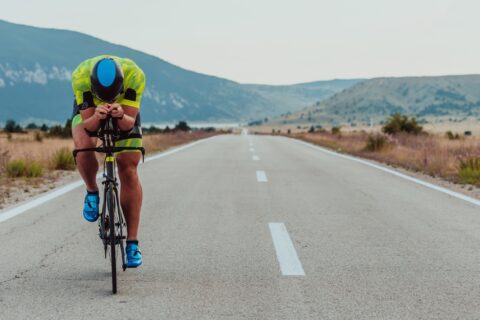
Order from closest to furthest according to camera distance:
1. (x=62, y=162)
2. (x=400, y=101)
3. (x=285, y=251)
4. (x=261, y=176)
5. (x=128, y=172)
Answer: (x=128, y=172)
(x=285, y=251)
(x=261, y=176)
(x=62, y=162)
(x=400, y=101)

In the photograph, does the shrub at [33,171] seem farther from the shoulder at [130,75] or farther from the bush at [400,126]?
the bush at [400,126]

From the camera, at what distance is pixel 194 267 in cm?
541

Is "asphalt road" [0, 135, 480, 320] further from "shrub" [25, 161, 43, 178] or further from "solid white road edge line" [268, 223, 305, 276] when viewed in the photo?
"shrub" [25, 161, 43, 178]

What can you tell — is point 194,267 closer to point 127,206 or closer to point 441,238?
point 127,206

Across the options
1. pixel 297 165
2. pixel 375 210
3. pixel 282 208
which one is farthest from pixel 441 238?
pixel 297 165

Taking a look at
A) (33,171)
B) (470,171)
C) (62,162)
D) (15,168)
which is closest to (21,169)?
(15,168)

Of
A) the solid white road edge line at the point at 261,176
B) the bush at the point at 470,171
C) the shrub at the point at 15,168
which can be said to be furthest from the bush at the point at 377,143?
the shrub at the point at 15,168

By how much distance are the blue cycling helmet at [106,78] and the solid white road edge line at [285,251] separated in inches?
81.7

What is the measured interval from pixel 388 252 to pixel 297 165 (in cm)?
1116

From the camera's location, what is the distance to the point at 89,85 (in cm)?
473

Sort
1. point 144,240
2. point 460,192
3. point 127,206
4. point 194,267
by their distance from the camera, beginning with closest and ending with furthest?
point 127,206, point 194,267, point 144,240, point 460,192

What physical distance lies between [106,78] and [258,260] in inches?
90.1

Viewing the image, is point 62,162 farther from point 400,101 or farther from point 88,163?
point 400,101

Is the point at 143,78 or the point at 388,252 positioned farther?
the point at 388,252
